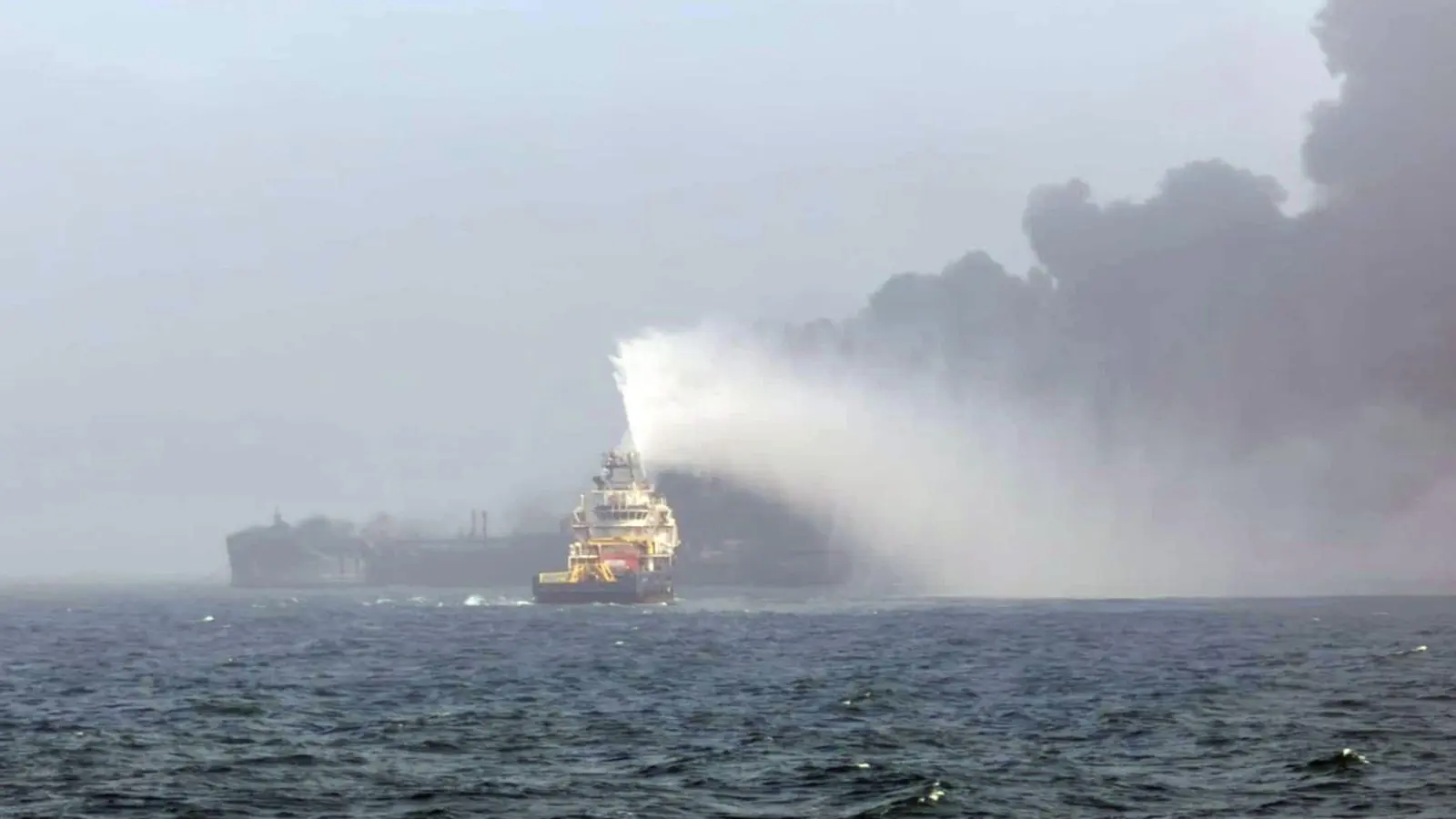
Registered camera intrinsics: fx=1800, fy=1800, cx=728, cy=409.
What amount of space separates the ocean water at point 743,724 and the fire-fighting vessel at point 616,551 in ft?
150

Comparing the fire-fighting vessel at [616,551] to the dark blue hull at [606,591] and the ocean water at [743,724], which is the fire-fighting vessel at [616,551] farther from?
the ocean water at [743,724]

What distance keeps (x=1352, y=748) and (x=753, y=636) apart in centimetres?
5737

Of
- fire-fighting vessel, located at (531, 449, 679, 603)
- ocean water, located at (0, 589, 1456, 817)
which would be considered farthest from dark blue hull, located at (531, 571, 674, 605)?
ocean water, located at (0, 589, 1456, 817)

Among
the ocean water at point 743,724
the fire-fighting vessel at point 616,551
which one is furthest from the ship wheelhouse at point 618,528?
the ocean water at point 743,724

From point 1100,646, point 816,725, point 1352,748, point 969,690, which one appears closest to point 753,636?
point 1100,646

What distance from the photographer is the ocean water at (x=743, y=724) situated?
40.7 metres

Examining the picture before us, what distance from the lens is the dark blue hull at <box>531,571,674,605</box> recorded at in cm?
14962

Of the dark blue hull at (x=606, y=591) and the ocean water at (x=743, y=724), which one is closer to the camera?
the ocean water at (x=743, y=724)

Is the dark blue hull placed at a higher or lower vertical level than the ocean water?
higher

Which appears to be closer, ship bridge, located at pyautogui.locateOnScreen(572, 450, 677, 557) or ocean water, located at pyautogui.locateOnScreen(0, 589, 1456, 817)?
ocean water, located at pyautogui.locateOnScreen(0, 589, 1456, 817)

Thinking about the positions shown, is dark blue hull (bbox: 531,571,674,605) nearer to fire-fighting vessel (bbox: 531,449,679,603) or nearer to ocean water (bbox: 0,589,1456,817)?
fire-fighting vessel (bbox: 531,449,679,603)

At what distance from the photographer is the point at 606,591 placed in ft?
490

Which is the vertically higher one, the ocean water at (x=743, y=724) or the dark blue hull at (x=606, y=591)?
the dark blue hull at (x=606, y=591)

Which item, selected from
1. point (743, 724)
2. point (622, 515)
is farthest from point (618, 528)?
point (743, 724)
